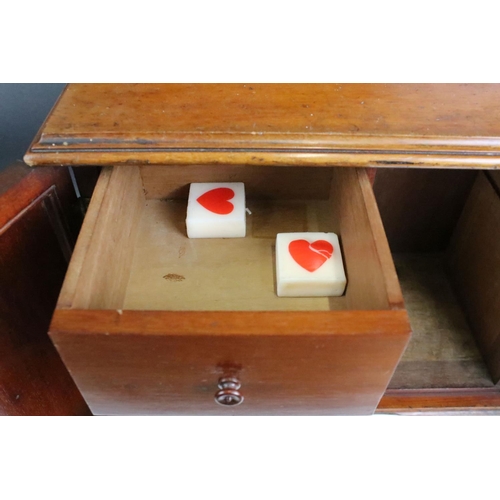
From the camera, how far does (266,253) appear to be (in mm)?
973

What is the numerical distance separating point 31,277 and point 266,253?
1.43 feet

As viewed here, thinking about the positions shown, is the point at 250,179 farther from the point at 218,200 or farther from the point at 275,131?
the point at 275,131

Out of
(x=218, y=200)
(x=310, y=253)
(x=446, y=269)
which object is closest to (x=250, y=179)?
(x=218, y=200)

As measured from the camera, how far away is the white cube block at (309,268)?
870mm

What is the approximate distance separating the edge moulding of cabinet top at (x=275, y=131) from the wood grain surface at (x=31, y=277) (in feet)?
0.23

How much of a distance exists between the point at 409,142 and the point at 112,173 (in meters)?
0.50

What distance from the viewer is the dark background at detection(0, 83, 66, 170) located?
84 centimetres

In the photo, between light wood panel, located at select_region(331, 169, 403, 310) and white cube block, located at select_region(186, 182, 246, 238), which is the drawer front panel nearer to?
light wood panel, located at select_region(331, 169, 403, 310)

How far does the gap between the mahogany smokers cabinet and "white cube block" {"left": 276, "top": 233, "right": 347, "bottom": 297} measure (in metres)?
0.02

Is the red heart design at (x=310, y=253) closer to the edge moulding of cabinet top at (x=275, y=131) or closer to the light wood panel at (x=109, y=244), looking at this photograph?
the edge moulding of cabinet top at (x=275, y=131)

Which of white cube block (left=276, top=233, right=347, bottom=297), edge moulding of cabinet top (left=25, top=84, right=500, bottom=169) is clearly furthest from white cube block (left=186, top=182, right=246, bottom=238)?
edge moulding of cabinet top (left=25, top=84, right=500, bottom=169)

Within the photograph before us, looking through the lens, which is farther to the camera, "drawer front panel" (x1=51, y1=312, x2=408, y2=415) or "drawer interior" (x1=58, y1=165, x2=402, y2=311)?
"drawer interior" (x1=58, y1=165, x2=402, y2=311)

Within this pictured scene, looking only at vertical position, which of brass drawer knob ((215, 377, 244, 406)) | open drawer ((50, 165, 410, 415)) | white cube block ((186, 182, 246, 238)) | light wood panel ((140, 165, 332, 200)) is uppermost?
light wood panel ((140, 165, 332, 200))

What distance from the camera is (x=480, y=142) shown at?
755 mm
